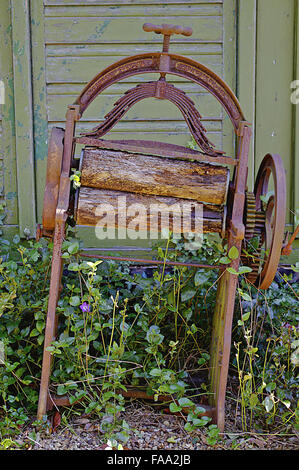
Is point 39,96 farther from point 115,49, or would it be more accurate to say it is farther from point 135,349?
point 135,349

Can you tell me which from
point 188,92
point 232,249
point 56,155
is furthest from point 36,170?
point 232,249

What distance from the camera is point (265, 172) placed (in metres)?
2.45

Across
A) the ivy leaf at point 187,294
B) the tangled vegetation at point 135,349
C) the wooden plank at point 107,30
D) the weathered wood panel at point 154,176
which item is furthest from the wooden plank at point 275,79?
the weathered wood panel at point 154,176

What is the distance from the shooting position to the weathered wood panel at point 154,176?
86.2 inches

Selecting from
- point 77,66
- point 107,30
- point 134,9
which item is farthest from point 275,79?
point 77,66

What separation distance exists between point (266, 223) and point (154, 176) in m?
0.57

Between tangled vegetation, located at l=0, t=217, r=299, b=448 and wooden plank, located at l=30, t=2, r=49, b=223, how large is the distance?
2.44 ft

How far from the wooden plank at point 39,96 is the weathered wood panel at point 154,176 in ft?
4.82

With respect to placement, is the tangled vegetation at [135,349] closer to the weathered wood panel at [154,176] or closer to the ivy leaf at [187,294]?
the ivy leaf at [187,294]

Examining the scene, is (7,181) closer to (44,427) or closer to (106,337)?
(106,337)

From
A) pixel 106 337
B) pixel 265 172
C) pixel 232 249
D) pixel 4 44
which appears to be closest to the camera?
pixel 232 249

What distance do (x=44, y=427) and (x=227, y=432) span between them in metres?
0.82

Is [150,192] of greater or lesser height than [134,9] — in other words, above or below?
below

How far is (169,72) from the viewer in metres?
2.19
